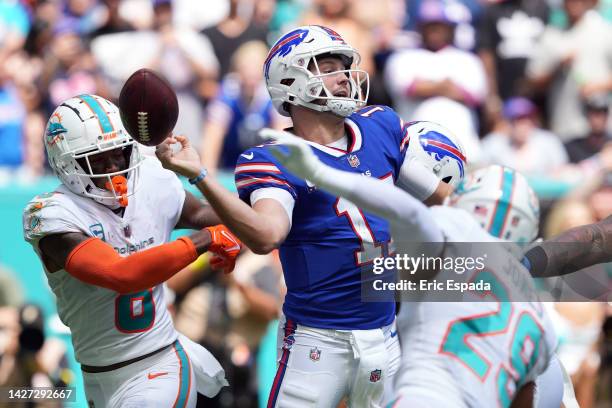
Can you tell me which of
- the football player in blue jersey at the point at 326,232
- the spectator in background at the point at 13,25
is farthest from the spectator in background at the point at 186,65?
the football player in blue jersey at the point at 326,232

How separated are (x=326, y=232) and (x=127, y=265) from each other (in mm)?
836

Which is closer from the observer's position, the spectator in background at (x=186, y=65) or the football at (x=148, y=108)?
the football at (x=148, y=108)

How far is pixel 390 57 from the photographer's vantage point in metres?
10.1

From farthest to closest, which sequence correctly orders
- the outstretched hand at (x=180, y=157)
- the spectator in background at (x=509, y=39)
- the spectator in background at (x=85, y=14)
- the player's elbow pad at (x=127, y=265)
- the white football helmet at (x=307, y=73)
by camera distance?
the spectator in background at (x=85, y=14) < the spectator in background at (x=509, y=39) < the white football helmet at (x=307, y=73) < the player's elbow pad at (x=127, y=265) < the outstretched hand at (x=180, y=157)

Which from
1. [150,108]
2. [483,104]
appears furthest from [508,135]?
[150,108]

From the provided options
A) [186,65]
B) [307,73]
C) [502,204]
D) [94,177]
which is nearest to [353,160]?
[307,73]

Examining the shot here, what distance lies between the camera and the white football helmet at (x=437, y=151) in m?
5.57

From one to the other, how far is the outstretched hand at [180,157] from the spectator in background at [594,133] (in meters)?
5.74

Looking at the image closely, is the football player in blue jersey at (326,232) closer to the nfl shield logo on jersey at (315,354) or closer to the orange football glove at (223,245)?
the nfl shield logo on jersey at (315,354)

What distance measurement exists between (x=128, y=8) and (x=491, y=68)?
10.6 ft

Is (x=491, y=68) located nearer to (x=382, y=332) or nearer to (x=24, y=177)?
(x=24, y=177)

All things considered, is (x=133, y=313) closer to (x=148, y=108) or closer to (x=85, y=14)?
(x=148, y=108)

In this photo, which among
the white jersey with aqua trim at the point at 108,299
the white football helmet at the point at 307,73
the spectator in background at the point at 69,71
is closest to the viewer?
the white football helmet at the point at 307,73

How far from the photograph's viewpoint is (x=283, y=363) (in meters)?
5.30
